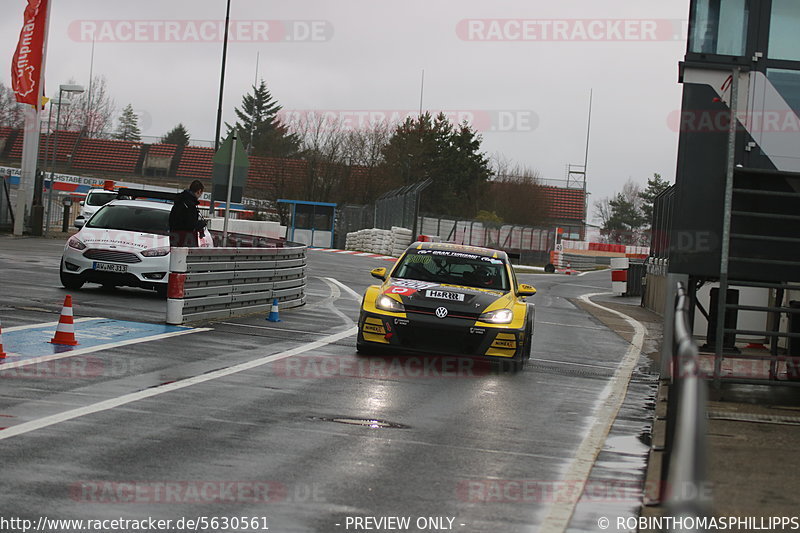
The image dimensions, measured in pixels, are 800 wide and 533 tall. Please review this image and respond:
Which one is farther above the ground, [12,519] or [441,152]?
[441,152]

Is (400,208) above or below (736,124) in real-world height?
above

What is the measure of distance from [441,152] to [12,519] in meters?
93.6

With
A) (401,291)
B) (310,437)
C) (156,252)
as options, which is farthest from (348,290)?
(310,437)

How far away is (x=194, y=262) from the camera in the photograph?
609 inches

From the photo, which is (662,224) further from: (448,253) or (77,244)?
(77,244)

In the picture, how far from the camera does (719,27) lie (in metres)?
11.5

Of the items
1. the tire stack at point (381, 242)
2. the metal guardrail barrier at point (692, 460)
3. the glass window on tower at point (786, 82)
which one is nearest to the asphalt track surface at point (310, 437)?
the metal guardrail barrier at point (692, 460)

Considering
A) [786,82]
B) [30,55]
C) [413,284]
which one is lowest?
[413,284]

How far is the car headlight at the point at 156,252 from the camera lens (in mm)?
18266

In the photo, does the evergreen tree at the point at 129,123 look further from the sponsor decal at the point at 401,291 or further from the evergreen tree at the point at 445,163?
the sponsor decal at the point at 401,291

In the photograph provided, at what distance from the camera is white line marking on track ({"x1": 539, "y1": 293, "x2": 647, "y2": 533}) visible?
19.8 feet

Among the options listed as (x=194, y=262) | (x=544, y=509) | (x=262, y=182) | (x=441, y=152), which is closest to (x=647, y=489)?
(x=544, y=509)

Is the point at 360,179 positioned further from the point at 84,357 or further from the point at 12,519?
the point at 12,519

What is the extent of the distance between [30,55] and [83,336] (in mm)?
26223
